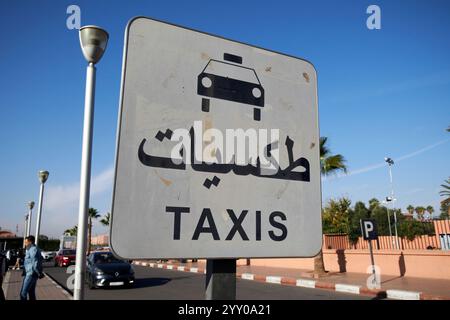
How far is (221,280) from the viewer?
1.23 meters

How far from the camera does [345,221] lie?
36.5 metres

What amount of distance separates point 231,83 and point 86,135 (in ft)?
8.97

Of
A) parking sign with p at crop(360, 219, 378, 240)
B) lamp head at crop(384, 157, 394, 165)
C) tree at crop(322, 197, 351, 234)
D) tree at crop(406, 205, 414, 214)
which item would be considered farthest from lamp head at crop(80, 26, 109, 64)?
tree at crop(406, 205, 414, 214)

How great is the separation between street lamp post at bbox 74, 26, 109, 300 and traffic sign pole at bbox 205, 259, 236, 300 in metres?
2.67

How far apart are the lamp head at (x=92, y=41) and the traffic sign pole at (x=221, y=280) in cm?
331

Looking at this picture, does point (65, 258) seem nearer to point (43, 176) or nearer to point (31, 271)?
point (43, 176)

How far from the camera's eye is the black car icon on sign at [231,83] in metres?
1.25

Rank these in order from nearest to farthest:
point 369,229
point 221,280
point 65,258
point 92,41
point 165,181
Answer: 1. point 165,181
2. point 221,280
3. point 92,41
4. point 369,229
5. point 65,258

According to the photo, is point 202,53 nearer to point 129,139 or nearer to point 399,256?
point 129,139

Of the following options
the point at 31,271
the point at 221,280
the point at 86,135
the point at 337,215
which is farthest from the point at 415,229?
the point at 221,280

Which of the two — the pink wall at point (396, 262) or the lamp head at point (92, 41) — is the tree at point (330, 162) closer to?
the pink wall at point (396, 262)
